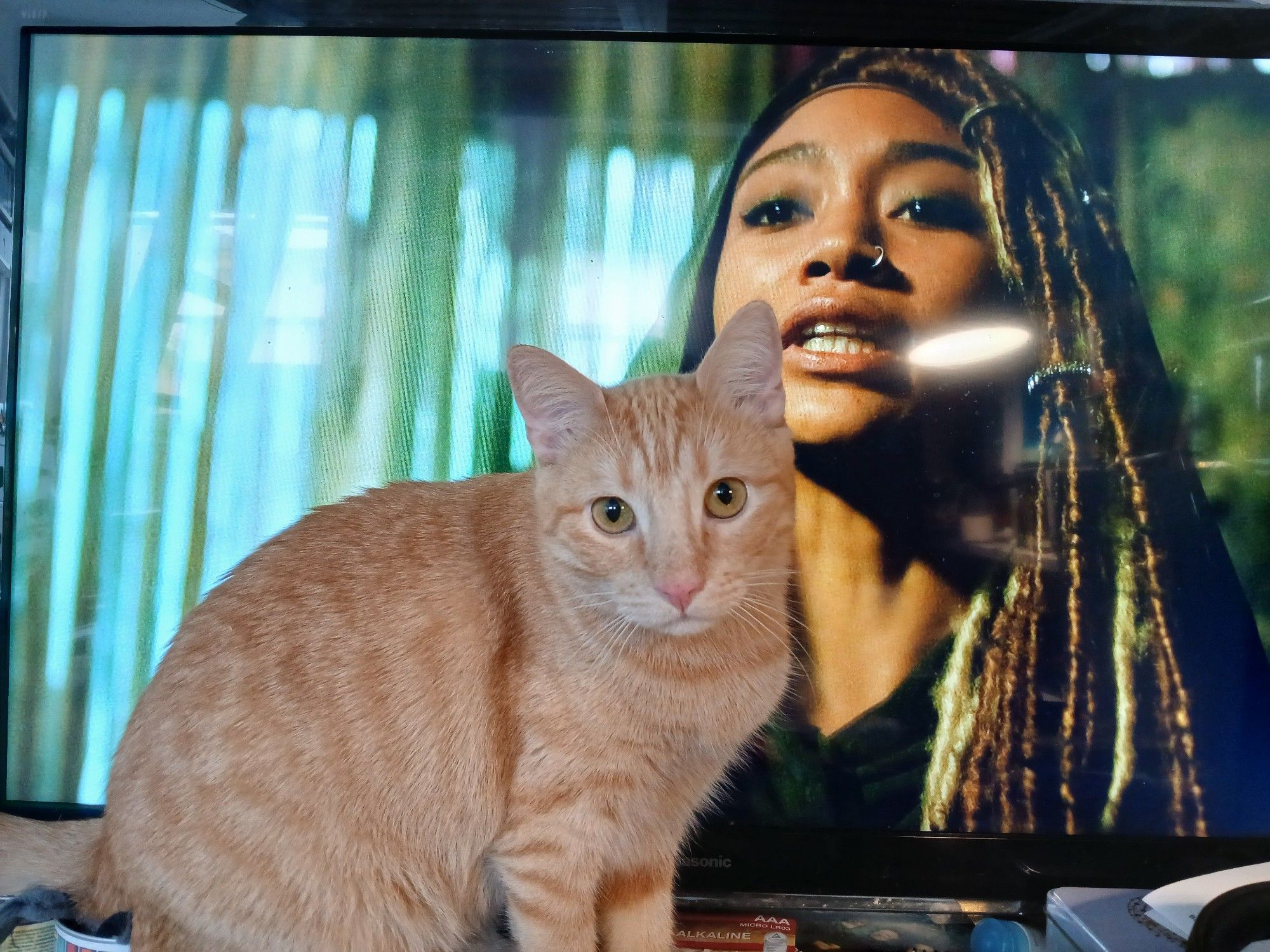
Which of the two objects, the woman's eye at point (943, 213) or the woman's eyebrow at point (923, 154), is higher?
the woman's eyebrow at point (923, 154)

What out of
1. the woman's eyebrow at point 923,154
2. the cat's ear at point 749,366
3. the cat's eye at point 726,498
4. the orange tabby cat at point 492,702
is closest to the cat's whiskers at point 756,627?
the orange tabby cat at point 492,702

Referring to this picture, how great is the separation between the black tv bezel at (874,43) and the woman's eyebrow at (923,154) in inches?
6.5

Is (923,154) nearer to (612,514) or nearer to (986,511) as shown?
(986,511)

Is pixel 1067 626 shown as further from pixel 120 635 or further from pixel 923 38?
pixel 120 635

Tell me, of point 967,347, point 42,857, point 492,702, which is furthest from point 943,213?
point 42,857

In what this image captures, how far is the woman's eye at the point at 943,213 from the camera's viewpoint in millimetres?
1359

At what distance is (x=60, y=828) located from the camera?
1.29m


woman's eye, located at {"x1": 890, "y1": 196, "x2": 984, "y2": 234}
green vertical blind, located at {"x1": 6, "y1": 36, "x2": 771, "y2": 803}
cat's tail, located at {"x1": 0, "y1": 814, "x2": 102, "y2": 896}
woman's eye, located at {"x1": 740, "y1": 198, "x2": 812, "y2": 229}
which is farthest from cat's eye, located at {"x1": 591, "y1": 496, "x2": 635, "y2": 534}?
cat's tail, located at {"x1": 0, "y1": 814, "x2": 102, "y2": 896}

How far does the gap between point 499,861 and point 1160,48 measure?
5.25 feet

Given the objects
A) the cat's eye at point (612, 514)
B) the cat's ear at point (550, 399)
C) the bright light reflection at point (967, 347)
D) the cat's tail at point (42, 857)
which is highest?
the bright light reflection at point (967, 347)

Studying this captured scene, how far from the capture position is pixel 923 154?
1.37 meters

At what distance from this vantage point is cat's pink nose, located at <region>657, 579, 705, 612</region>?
1.02 metres

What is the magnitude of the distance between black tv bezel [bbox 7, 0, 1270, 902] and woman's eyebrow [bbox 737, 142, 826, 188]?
17 cm

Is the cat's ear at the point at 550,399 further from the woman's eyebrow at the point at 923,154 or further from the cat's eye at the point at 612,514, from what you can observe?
the woman's eyebrow at the point at 923,154
